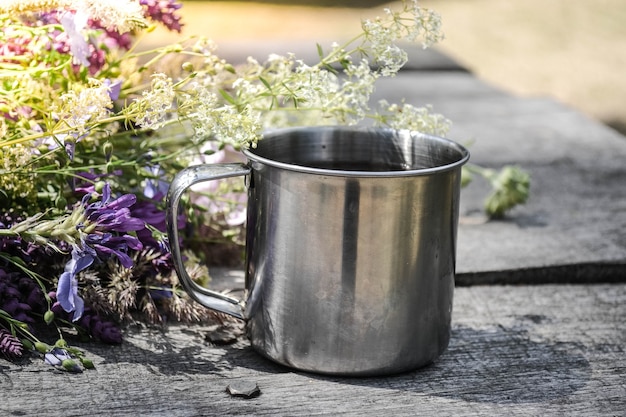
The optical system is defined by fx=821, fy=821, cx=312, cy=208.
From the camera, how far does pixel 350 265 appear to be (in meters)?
0.88

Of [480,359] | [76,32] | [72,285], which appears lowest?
[480,359]

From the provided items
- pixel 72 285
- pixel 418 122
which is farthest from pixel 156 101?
pixel 418 122

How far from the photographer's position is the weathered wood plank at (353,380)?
840 millimetres

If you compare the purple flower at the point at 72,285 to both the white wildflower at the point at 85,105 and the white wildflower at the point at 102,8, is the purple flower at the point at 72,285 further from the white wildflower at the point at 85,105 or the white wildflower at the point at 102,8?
the white wildflower at the point at 102,8

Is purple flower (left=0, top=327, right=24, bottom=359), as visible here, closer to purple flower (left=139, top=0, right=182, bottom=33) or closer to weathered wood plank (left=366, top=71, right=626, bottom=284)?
purple flower (left=139, top=0, right=182, bottom=33)

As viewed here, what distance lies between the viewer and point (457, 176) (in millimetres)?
933

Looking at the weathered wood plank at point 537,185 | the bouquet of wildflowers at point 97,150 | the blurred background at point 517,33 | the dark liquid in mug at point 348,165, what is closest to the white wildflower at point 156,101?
the bouquet of wildflowers at point 97,150

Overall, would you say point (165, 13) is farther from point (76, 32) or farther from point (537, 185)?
point (537, 185)

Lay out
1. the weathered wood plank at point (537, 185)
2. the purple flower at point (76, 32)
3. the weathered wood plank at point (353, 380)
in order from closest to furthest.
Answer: the weathered wood plank at point (353, 380) < the purple flower at point (76, 32) < the weathered wood plank at point (537, 185)

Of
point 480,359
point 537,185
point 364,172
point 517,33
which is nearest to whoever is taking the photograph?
point 364,172

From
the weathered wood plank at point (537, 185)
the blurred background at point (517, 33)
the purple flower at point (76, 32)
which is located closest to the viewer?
the purple flower at point (76, 32)

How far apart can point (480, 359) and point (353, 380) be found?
169 millimetres

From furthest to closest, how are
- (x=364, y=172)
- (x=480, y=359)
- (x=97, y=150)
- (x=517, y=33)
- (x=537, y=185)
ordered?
(x=517, y=33) → (x=537, y=185) → (x=97, y=150) → (x=480, y=359) → (x=364, y=172)

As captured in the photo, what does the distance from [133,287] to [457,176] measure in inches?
15.8
